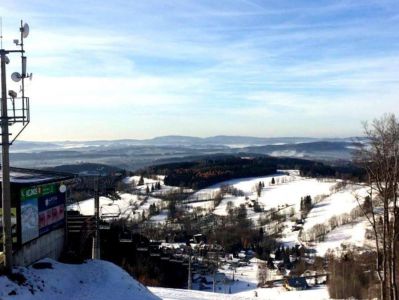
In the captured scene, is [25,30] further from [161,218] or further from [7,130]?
[161,218]

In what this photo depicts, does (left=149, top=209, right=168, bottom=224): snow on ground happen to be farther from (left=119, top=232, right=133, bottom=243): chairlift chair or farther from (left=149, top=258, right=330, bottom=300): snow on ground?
(left=119, top=232, right=133, bottom=243): chairlift chair

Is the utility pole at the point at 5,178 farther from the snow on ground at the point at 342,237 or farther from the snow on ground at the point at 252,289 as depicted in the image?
the snow on ground at the point at 342,237

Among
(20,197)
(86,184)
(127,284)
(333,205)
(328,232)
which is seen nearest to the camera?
(20,197)

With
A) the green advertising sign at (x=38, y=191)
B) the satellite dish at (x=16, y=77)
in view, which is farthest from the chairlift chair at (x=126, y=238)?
the satellite dish at (x=16, y=77)

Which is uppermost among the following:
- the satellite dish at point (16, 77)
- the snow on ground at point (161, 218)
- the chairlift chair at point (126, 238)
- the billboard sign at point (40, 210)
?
the satellite dish at point (16, 77)

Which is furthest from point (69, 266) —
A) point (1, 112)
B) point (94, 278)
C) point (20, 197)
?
point (1, 112)

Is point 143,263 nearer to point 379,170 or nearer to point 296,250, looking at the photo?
point 379,170
